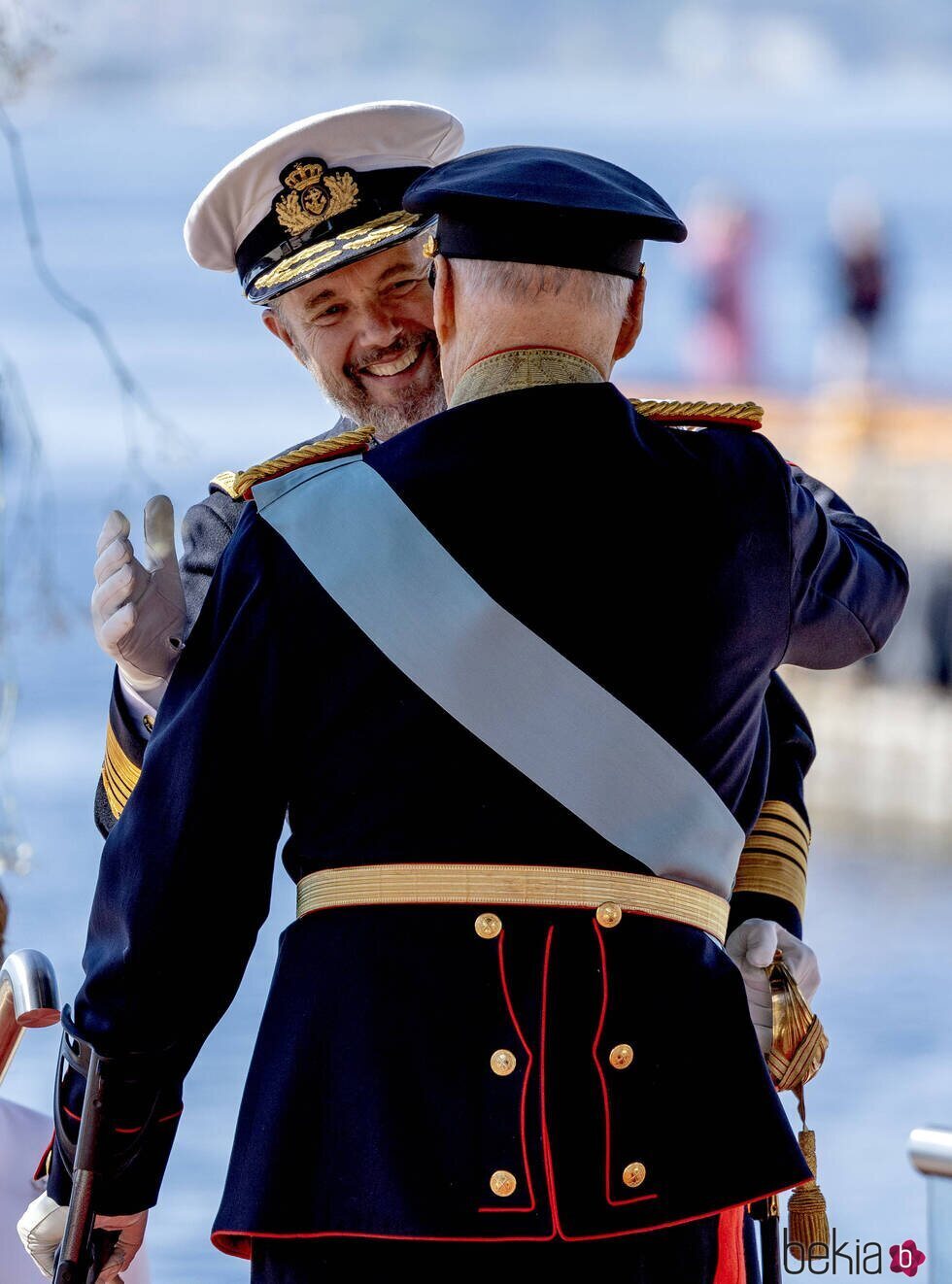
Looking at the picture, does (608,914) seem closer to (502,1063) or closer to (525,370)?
(502,1063)

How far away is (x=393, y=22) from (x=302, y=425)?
422cm

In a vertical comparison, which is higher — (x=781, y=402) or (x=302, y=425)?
(x=302, y=425)

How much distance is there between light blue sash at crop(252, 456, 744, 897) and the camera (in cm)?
176

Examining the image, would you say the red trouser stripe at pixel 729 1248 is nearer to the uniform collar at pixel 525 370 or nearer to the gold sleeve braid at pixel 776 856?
the gold sleeve braid at pixel 776 856

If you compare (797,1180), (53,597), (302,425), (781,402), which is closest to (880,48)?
(302,425)

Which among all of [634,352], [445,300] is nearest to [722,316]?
[634,352]

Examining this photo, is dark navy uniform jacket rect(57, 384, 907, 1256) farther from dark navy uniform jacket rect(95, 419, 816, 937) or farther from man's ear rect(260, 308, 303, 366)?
man's ear rect(260, 308, 303, 366)

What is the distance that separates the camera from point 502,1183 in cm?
169

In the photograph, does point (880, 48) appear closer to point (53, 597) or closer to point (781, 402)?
point (781, 402)

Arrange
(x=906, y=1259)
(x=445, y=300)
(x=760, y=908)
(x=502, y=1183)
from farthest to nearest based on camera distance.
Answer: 1. (x=906, y=1259)
2. (x=760, y=908)
3. (x=445, y=300)
4. (x=502, y=1183)

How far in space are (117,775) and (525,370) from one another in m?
0.70

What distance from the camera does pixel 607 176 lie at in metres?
1.84

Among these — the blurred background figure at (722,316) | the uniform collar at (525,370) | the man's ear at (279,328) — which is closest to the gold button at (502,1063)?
the uniform collar at (525,370)

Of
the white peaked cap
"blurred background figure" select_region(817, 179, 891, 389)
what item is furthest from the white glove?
"blurred background figure" select_region(817, 179, 891, 389)
